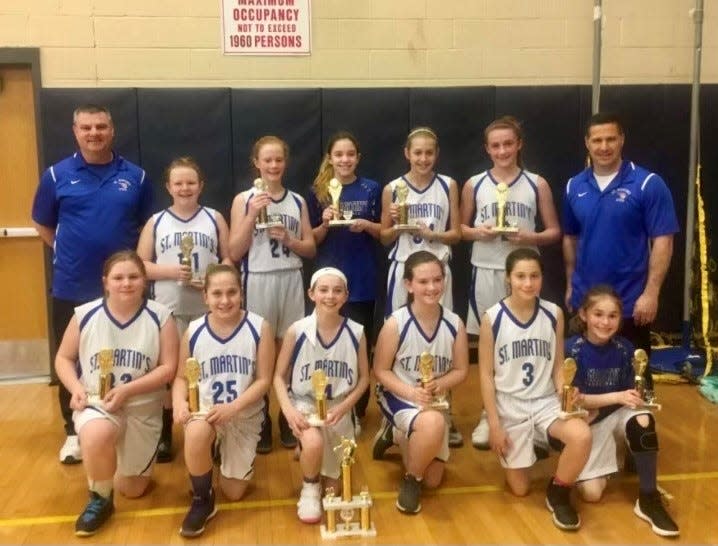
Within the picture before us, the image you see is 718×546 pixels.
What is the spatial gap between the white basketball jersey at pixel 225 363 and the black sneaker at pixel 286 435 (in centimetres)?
71

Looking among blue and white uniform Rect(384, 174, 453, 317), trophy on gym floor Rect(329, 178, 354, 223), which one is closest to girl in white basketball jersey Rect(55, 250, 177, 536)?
trophy on gym floor Rect(329, 178, 354, 223)

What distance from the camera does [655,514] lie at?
3.15 meters

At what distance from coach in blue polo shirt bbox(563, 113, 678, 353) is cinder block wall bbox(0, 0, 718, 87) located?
212 cm

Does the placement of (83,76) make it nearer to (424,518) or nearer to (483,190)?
(483,190)

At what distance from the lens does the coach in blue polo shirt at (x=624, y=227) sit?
369 centimetres

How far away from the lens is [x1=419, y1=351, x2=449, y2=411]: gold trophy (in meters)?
3.23

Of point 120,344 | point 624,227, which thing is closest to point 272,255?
point 120,344

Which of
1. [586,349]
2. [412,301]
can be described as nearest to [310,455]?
[412,301]

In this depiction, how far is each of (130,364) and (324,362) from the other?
35.8 inches

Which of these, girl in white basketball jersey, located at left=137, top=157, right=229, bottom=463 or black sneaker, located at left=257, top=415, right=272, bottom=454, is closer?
girl in white basketball jersey, located at left=137, top=157, right=229, bottom=463

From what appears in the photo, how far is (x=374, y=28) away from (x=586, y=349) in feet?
10.4

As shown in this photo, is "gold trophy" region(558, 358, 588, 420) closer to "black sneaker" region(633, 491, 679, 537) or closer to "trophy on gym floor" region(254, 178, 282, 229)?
"black sneaker" region(633, 491, 679, 537)

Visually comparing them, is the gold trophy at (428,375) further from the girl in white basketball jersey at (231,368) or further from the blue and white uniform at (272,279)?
the blue and white uniform at (272,279)

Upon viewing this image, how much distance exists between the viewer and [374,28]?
553cm
